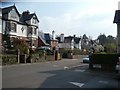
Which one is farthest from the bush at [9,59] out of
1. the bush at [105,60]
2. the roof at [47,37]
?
the roof at [47,37]

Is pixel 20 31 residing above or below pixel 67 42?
above

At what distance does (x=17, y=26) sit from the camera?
5569cm

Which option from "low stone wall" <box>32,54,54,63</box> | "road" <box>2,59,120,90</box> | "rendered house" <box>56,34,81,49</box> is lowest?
"road" <box>2,59,120,90</box>

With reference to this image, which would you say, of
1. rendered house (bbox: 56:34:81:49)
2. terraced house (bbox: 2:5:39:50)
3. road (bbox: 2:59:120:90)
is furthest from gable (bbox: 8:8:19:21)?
rendered house (bbox: 56:34:81:49)

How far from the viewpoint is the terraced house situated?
51.4 metres

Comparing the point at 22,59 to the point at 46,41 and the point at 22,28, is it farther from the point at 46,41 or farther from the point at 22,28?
the point at 46,41

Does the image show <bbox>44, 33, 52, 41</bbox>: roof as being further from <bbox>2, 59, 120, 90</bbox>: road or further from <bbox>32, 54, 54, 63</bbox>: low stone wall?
<bbox>2, 59, 120, 90</bbox>: road

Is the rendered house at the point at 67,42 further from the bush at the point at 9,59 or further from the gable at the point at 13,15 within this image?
the bush at the point at 9,59

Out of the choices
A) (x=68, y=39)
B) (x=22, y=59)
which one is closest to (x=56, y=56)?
(x=22, y=59)

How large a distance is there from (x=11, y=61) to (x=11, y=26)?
2201cm

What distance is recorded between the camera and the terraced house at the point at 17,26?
169ft

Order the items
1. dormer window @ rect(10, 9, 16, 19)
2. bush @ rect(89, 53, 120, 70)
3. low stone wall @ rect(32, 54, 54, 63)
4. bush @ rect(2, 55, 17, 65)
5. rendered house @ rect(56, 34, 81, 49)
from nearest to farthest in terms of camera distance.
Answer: bush @ rect(89, 53, 120, 70) < bush @ rect(2, 55, 17, 65) < low stone wall @ rect(32, 54, 54, 63) < dormer window @ rect(10, 9, 16, 19) < rendered house @ rect(56, 34, 81, 49)

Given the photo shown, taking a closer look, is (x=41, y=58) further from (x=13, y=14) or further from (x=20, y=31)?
(x=20, y=31)

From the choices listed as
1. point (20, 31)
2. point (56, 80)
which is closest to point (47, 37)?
point (20, 31)
